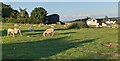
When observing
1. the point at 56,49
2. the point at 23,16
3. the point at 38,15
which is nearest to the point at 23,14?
the point at 23,16

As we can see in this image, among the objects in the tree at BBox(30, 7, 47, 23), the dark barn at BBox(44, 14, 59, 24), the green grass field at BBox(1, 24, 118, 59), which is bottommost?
the dark barn at BBox(44, 14, 59, 24)

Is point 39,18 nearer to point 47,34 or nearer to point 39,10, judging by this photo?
point 39,10

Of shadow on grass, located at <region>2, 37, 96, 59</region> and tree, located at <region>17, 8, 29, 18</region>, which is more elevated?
shadow on grass, located at <region>2, 37, 96, 59</region>

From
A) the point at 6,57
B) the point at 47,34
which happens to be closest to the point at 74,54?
the point at 6,57

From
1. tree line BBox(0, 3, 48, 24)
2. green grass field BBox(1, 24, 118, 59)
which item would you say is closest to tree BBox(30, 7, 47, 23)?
tree line BBox(0, 3, 48, 24)

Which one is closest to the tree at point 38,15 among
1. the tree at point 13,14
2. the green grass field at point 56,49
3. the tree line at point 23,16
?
the tree line at point 23,16

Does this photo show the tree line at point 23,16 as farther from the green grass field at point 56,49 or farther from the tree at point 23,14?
the green grass field at point 56,49

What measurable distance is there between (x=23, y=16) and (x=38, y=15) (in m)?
4.56

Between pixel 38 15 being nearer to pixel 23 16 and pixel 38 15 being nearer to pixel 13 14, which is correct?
pixel 23 16

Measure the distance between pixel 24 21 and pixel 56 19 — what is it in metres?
22.4

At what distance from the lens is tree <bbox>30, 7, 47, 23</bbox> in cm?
8681

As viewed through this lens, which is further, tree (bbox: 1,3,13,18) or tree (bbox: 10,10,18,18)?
tree (bbox: 1,3,13,18)

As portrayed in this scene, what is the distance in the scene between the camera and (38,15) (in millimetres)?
89688

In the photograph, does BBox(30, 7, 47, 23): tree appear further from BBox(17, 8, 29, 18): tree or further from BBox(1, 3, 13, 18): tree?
BBox(1, 3, 13, 18): tree
